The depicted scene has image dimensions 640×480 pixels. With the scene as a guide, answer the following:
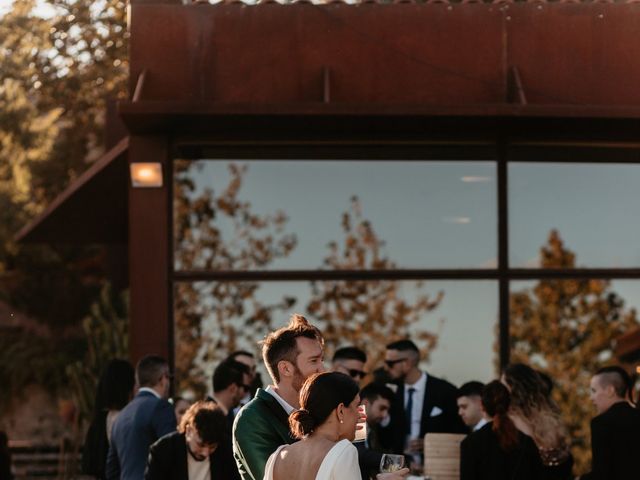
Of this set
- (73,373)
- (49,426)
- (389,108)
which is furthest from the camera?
(49,426)

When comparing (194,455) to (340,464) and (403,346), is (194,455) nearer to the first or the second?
(340,464)

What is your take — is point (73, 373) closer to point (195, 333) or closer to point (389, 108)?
point (195, 333)

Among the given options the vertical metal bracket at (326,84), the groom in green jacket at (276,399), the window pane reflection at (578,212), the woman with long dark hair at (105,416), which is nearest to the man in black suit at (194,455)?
the woman with long dark hair at (105,416)


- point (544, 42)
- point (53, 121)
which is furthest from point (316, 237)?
point (53, 121)

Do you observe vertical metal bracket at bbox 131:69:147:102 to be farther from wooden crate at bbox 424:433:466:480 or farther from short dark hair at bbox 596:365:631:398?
short dark hair at bbox 596:365:631:398

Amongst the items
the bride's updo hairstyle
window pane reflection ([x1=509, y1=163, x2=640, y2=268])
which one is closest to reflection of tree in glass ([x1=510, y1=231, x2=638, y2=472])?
window pane reflection ([x1=509, y1=163, x2=640, y2=268])

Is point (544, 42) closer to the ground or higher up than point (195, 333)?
higher up

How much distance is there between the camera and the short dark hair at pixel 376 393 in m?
10.8

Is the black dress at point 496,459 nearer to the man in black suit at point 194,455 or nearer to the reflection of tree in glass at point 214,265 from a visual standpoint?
the man in black suit at point 194,455

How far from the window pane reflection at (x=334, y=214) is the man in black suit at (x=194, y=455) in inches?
184

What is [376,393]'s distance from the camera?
35.4 feet

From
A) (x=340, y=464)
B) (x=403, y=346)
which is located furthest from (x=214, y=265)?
(x=340, y=464)

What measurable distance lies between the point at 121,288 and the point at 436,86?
37.9ft

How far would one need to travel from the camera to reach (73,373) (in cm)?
2338
